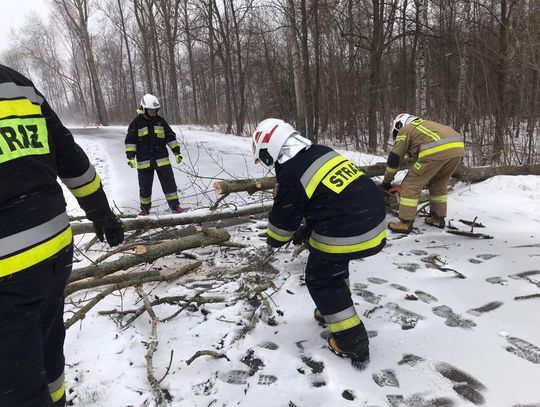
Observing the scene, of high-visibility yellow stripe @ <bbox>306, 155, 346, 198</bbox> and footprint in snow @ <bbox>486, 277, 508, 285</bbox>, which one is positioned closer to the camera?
high-visibility yellow stripe @ <bbox>306, 155, 346, 198</bbox>

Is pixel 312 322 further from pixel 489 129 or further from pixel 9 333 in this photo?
pixel 489 129

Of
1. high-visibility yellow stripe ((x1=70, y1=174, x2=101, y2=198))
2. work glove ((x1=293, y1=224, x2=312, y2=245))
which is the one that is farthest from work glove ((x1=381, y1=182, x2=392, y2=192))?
high-visibility yellow stripe ((x1=70, y1=174, x2=101, y2=198))

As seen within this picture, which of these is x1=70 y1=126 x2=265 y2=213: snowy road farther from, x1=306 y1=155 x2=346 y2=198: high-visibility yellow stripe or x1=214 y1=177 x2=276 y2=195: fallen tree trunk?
x1=306 y1=155 x2=346 y2=198: high-visibility yellow stripe

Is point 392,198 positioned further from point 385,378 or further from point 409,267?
point 385,378

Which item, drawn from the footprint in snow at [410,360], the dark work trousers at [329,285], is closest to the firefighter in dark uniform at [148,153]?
the dark work trousers at [329,285]

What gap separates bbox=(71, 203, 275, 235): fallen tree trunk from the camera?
3.90 meters

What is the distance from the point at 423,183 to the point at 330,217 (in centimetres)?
249

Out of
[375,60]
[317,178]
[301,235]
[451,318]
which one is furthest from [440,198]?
[375,60]

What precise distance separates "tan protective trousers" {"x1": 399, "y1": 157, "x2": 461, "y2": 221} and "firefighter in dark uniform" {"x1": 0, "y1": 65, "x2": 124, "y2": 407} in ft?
12.3

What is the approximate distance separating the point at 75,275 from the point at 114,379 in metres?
1.19

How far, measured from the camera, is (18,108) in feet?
4.80

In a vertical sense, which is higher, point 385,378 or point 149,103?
point 149,103

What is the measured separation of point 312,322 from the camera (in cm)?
279

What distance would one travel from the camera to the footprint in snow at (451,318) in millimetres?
2604
